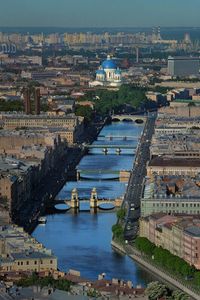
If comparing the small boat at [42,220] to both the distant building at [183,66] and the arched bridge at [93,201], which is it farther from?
the distant building at [183,66]

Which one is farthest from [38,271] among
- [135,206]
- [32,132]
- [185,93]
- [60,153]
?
[185,93]

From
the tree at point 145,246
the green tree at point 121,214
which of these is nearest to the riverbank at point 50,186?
the green tree at point 121,214

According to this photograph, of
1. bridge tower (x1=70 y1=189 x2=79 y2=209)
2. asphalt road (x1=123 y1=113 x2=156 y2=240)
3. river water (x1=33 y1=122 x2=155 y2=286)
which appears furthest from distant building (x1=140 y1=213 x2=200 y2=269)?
bridge tower (x1=70 y1=189 x2=79 y2=209)

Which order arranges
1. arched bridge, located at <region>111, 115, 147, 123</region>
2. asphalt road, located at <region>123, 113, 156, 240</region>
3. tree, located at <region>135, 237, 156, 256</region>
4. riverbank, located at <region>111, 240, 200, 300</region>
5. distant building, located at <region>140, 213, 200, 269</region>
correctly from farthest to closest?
1. arched bridge, located at <region>111, 115, 147, 123</region>
2. asphalt road, located at <region>123, 113, 156, 240</region>
3. tree, located at <region>135, 237, 156, 256</region>
4. distant building, located at <region>140, 213, 200, 269</region>
5. riverbank, located at <region>111, 240, 200, 300</region>

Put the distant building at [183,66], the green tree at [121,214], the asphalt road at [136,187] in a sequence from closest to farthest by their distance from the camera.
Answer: the asphalt road at [136,187], the green tree at [121,214], the distant building at [183,66]

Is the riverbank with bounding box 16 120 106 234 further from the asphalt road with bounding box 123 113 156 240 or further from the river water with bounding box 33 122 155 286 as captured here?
the asphalt road with bounding box 123 113 156 240

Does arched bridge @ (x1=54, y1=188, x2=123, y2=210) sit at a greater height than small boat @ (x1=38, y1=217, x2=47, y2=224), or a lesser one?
lesser

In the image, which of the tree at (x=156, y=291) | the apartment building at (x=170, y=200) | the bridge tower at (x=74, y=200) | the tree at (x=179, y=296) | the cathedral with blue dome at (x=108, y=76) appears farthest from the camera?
the cathedral with blue dome at (x=108, y=76)
